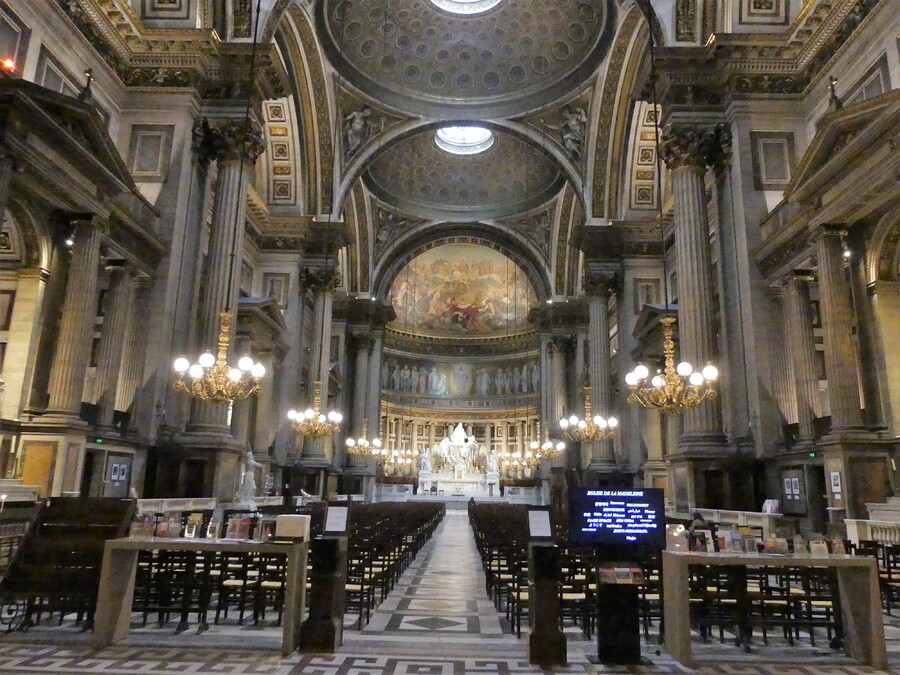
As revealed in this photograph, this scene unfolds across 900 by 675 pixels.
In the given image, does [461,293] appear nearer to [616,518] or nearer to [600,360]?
[600,360]

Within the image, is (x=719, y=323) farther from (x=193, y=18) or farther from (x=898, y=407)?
(x=193, y=18)

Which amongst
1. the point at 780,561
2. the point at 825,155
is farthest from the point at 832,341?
the point at 780,561

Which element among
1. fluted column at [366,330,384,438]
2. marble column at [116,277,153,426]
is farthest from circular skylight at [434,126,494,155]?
marble column at [116,277,153,426]

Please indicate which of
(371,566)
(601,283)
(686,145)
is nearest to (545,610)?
(371,566)

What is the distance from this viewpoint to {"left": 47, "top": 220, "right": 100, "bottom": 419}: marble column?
11.6m

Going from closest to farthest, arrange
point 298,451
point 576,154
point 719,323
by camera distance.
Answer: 1. point 719,323
2. point 298,451
3. point 576,154

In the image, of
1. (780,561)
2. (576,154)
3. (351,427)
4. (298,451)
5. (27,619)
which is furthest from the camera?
(351,427)

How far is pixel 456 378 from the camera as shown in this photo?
153ft

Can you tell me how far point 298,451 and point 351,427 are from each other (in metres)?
11.3

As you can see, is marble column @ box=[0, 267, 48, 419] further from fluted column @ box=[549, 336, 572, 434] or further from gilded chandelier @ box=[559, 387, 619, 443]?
fluted column @ box=[549, 336, 572, 434]

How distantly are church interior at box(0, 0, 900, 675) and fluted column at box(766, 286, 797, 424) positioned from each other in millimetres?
76

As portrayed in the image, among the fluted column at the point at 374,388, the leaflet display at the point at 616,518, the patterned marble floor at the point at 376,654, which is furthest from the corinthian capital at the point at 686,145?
the fluted column at the point at 374,388

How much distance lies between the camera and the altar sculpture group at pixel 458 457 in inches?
1657

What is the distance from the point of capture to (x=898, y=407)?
12.4 m
